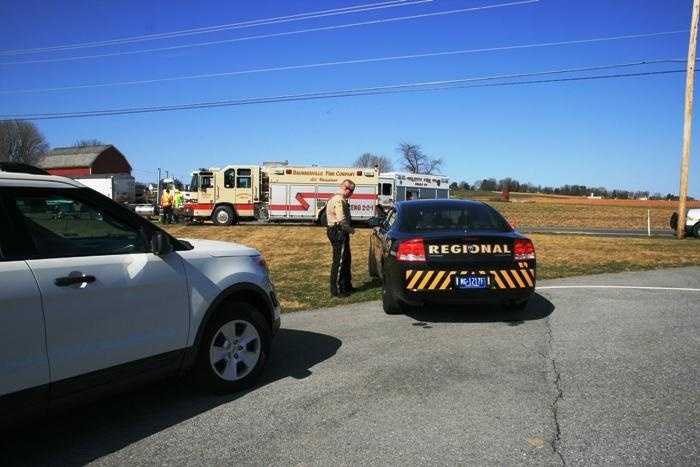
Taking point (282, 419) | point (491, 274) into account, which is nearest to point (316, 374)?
point (282, 419)

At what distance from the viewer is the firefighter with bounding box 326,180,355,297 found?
923cm

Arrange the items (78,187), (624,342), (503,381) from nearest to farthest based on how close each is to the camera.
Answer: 1. (78,187)
2. (503,381)
3. (624,342)

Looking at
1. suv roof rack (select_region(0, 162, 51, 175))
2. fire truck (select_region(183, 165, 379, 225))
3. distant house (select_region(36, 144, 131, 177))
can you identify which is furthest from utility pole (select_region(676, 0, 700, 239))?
distant house (select_region(36, 144, 131, 177))

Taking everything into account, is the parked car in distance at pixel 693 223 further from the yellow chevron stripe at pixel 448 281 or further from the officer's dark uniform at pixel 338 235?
the yellow chevron stripe at pixel 448 281

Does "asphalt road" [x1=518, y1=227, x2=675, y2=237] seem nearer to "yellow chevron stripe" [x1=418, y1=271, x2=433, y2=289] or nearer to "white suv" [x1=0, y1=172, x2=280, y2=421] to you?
"yellow chevron stripe" [x1=418, y1=271, x2=433, y2=289]

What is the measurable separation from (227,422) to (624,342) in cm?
419

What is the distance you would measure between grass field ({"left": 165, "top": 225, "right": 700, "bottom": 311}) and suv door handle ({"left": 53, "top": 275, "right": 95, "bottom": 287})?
16.0 feet

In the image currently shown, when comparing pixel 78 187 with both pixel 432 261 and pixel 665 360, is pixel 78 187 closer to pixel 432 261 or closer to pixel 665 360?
pixel 432 261

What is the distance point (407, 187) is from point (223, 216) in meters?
11.2

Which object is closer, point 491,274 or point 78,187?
point 78,187

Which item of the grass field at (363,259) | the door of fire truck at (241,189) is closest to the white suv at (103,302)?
the grass field at (363,259)

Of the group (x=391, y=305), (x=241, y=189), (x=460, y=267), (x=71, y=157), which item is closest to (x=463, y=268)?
(x=460, y=267)

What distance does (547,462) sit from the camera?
347 centimetres

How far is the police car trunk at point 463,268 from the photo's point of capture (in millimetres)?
7027
